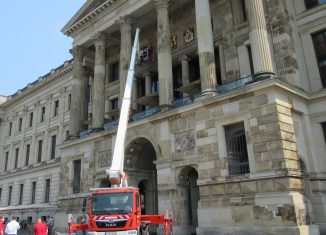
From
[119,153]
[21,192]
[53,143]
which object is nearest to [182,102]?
[119,153]

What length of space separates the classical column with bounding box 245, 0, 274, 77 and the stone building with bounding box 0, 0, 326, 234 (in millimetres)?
67

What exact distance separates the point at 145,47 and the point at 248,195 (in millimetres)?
19213

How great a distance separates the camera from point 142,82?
34.7 meters

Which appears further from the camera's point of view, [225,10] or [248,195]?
[225,10]

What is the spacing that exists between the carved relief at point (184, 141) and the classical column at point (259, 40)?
578 centimetres

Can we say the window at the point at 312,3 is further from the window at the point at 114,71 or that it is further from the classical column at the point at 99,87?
the window at the point at 114,71

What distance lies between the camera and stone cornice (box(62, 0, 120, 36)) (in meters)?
32.4

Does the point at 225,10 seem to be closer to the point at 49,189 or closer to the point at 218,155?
the point at 218,155

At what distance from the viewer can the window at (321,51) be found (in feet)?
77.6

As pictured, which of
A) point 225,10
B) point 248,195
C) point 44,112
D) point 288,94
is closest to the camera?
point 248,195

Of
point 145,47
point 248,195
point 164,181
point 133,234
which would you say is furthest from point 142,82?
point 133,234

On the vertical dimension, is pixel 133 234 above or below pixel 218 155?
below

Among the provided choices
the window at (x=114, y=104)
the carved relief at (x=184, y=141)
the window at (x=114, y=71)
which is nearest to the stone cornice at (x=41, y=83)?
the window at (x=114, y=71)

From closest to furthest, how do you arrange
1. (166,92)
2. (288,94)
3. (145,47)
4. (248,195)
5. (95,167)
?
→ 1. (248,195)
2. (288,94)
3. (166,92)
4. (95,167)
5. (145,47)
